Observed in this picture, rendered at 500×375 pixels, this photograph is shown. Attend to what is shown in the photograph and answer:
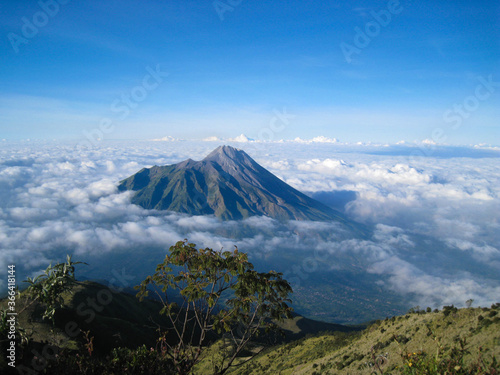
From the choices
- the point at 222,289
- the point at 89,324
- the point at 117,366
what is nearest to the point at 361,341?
the point at 222,289

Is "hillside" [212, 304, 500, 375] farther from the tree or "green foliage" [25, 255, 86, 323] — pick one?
"green foliage" [25, 255, 86, 323]

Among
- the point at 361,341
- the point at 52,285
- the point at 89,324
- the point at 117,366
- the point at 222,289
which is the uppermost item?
the point at 222,289

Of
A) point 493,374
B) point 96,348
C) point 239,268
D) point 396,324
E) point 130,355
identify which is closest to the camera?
point 493,374

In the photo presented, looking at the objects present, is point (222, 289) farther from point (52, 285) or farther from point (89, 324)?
point (89, 324)

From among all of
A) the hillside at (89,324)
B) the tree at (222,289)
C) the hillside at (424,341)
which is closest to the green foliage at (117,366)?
the tree at (222,289)

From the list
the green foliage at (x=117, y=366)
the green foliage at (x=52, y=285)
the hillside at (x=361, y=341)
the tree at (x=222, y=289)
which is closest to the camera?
the tree at (x=222, y=289)

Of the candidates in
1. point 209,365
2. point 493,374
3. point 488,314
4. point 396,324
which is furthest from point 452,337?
point 209,365

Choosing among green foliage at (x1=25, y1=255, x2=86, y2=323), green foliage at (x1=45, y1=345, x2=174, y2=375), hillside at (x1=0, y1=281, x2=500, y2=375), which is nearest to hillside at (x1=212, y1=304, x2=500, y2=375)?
hillside at (x1=0, y1=281, x2=500, y2=375)

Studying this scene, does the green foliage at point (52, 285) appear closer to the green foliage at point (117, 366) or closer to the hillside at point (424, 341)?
the green foliage at point (117, 366)

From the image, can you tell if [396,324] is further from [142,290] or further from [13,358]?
[13,358]

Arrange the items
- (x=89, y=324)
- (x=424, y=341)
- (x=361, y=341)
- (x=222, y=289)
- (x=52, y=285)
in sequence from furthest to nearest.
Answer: (x=89, y=324), (x=361, y=341), (x=424, y=341), (x=52, y=285), (x=222, y=289)

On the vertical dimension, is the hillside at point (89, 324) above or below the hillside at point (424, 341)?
below
